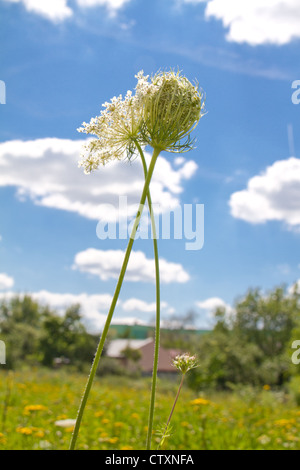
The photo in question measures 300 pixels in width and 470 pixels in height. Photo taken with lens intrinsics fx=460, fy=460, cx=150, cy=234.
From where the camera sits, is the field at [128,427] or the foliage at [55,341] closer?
the field at [128,427]

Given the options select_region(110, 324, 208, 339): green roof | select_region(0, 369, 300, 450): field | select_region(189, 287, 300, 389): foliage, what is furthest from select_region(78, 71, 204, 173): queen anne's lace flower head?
select_region(110, 324, 208, 339): green roof

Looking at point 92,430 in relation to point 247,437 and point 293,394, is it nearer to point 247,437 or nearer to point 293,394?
point 247,437

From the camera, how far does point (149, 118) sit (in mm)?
2252

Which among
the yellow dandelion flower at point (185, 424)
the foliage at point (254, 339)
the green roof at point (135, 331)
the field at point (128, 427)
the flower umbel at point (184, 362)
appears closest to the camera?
the flower umbel at point (184, 362)

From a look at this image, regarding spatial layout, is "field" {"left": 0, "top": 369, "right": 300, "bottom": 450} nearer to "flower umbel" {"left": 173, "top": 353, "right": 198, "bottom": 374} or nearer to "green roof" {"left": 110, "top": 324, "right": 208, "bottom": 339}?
"flower umbel" {"left": 173, "top": 353, "right": 198, "bottom": 374}

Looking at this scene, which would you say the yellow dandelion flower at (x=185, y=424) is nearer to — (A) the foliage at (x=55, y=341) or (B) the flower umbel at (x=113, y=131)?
(B) the flower umbel at (x=113, y=131)

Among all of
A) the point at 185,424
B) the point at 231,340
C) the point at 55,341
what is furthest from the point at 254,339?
the point at 185,424

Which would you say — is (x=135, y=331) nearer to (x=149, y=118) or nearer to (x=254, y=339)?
(x=254, y=339)

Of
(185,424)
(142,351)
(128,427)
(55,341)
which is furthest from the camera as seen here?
(142,351)

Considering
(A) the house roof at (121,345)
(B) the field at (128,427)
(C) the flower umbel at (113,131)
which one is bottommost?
(B) the field at (128,427)

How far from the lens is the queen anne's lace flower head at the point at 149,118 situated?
88.6 inches

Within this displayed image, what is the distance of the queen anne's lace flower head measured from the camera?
225 cm

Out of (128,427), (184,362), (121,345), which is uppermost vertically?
(184,362)

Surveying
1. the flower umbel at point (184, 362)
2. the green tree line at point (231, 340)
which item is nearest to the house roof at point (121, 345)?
the green tree line at point (231, 340)
